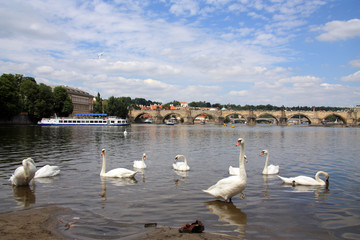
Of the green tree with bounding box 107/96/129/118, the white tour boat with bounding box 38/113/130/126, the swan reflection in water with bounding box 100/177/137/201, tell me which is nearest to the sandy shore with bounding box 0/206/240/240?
the swan reflection in water with bounding box 100/177/137/201

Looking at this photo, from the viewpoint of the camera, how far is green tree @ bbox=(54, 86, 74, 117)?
8406 cm

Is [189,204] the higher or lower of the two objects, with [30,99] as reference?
lower

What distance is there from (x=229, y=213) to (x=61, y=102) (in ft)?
284

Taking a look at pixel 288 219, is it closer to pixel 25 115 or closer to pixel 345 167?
pixel 345 167

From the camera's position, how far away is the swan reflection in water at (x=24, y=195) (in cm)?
811

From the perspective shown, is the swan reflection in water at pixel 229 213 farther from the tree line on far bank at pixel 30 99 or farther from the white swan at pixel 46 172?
the tree line on far bank at pixel 30 99

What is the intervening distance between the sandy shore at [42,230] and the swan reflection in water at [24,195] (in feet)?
3.32

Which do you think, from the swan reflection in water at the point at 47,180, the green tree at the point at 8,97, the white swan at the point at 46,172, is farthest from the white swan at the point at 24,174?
the green tree at the point at 8,97

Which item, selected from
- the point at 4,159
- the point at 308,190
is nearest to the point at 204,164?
the point at 308,190

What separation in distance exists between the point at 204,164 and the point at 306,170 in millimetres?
5117

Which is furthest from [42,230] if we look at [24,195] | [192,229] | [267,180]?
[267,180]

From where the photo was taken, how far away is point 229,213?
7.57 meters

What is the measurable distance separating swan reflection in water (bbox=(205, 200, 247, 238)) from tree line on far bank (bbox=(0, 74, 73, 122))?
65.2 meters

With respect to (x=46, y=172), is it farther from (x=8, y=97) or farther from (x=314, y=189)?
(x=8, y=97)
